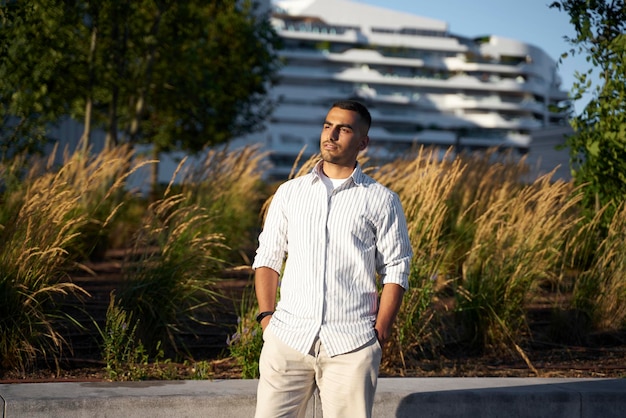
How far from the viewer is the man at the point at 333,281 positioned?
360 cm

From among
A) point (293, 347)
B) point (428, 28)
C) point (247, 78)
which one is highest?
point (428, 28)

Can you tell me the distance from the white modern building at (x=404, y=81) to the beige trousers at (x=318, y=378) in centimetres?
12181

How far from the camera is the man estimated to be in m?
3.60

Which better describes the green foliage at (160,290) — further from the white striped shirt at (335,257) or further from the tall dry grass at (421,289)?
the white striped shirt at (335,257)

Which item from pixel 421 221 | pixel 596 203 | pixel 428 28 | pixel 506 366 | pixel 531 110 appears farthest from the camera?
pixel 428 28

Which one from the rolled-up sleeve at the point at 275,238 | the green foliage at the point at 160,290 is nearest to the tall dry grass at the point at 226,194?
the green foliage at the point at 160,290

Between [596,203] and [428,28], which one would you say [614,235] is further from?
[428,28]

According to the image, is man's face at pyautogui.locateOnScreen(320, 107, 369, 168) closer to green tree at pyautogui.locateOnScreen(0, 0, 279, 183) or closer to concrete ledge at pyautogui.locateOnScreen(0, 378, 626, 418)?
concrete ledge at pyautogui.locateOnScreen(0, 378, 626, 418)

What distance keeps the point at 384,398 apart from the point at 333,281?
1550mm

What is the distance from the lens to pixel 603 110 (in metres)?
8.95

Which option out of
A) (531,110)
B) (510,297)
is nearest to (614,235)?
(510,297)

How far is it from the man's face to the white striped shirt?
0.26 feet

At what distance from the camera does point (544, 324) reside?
7855mm

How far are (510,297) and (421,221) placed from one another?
768 mm
